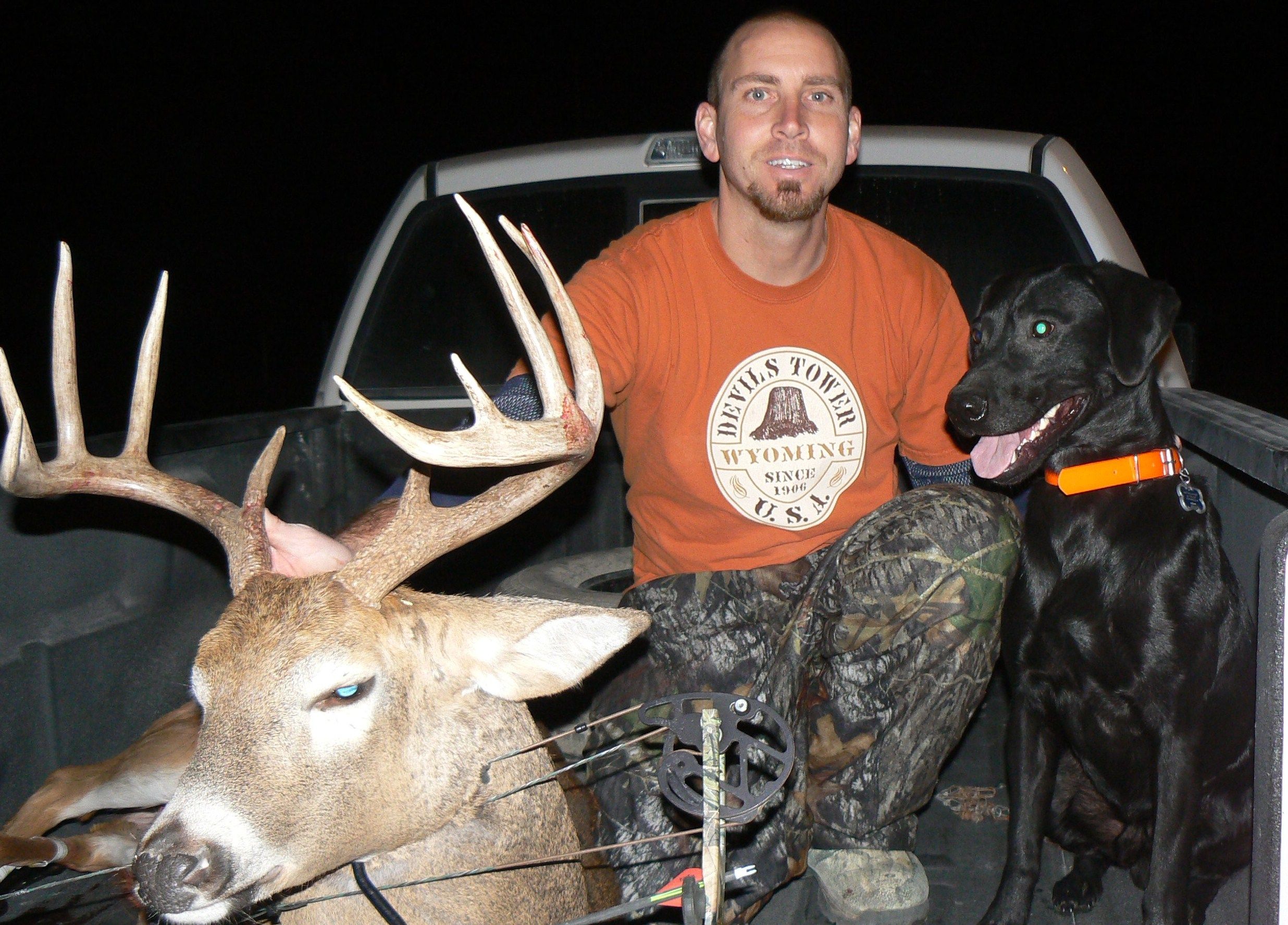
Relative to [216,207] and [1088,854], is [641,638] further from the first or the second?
[216,207]

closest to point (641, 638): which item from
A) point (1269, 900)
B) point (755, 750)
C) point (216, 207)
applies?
point (755, 750)

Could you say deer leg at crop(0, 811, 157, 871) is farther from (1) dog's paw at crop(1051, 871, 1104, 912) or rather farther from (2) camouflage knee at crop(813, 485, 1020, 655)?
(1) dog's paw at crop(1051, 871, 1104, 912)

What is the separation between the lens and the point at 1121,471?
9.05 feet

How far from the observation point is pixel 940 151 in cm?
365

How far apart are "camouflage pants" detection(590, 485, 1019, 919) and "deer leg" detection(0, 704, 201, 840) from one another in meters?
1.02

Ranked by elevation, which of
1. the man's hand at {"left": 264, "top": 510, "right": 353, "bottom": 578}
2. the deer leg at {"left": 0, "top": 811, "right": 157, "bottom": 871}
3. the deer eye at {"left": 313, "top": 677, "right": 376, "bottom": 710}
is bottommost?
the deer leg at {"left": 0, "top": 811, "right": 157, "bottom": 871}

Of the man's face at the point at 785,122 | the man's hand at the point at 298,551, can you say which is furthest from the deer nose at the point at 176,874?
the man's face at the point at 785,122

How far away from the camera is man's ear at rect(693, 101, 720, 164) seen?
10.9 ft

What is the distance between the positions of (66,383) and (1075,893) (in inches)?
109

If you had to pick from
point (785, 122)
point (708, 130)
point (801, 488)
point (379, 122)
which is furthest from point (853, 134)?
point (379, 122)

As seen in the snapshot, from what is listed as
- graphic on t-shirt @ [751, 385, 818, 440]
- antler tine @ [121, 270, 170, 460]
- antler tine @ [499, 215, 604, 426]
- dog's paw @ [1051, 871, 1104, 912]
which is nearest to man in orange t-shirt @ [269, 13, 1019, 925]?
graphic on t-shirt @ [751, 385, 818, 440]

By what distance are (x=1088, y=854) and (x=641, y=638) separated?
1373mm

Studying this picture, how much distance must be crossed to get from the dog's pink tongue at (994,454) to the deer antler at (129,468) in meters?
1.82

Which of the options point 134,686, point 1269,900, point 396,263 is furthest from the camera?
point 396,263
